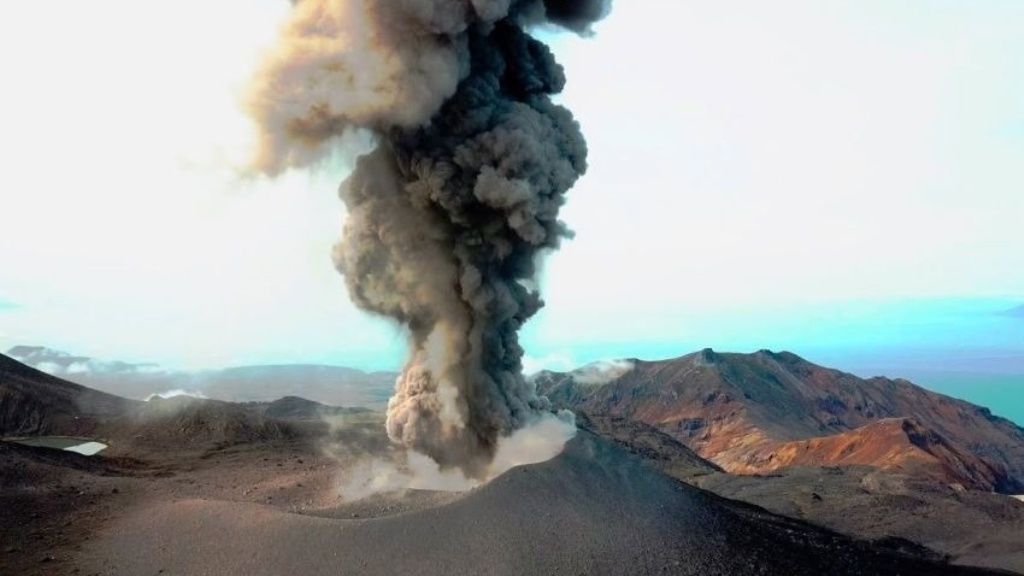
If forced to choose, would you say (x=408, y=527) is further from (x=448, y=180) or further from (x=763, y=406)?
(x=763, y=406)

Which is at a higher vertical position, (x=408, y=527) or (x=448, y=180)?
(x=448, y=180)

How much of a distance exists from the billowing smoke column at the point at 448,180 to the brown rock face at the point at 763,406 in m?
80.4

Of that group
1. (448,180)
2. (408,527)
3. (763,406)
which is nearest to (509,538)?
(408,527)

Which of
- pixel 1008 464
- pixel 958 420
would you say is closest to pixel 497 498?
pixel 1008 464

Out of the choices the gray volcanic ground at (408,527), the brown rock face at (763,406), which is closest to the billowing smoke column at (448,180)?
the gray volcanic ground at (408,527)

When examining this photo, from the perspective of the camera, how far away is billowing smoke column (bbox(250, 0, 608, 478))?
104 feet

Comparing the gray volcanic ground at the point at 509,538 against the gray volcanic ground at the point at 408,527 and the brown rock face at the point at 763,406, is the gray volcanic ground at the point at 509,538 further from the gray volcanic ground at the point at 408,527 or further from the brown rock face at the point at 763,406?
the brown rock face at the point at 763,406

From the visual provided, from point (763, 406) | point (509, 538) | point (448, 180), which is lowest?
point (509, 538)

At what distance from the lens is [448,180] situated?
107 feet

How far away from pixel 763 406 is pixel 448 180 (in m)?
123

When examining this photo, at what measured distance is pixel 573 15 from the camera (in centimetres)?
3781

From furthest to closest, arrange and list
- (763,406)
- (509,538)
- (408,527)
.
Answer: (763,406)
(408,527)
(509,538)

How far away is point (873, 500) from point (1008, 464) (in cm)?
10327

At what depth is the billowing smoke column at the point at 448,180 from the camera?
1244 inches
